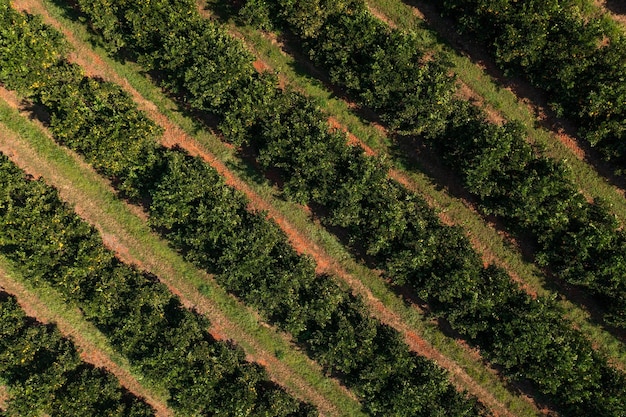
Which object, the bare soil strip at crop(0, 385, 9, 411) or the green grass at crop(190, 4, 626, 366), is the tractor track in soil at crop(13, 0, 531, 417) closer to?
the green grass at crop(190, 4, 626, 366)

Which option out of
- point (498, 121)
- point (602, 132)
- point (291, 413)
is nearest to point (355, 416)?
point (291, 413)

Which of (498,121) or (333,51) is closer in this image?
(333,51)

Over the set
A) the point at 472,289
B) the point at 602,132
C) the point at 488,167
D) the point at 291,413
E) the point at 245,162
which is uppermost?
the point at 602,132

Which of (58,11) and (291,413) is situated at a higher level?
(58,11)

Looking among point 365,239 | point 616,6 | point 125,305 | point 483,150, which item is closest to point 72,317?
point 125,305

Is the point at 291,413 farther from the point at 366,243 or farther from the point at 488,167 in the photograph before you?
the point at 488,167

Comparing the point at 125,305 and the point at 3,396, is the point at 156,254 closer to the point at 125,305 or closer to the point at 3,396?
the point at 125,305
